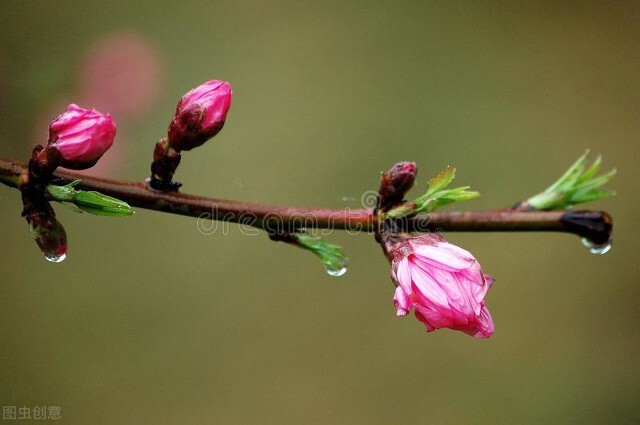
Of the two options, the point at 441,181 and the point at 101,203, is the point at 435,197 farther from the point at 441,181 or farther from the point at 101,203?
the point at 101,203

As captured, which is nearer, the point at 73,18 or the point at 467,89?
the point at 73,18

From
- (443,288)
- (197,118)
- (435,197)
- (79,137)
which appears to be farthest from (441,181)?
(79,137)

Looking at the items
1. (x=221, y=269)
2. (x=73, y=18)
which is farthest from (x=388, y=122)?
(x=73, y=18)

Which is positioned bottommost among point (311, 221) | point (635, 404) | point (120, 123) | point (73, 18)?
point (635, 404)

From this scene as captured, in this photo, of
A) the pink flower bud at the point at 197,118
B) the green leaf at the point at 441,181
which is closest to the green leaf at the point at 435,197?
the green leaf at the point at 441,181

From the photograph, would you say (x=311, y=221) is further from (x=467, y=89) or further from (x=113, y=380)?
(x=467, y=89)

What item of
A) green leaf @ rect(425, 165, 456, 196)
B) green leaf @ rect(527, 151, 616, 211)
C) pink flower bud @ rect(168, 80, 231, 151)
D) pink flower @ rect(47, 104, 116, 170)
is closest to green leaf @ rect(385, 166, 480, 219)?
green leaf @ rect(425, 165, 456, 196)
